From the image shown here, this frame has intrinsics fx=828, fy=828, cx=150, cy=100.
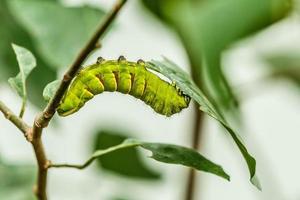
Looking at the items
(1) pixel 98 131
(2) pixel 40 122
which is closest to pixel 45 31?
(1) pixel 98 131

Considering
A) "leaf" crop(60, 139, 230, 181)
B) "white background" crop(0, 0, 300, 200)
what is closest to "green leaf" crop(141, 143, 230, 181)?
"leaf" crop(60, 139, 230, 181)

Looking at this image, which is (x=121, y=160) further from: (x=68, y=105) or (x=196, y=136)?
(x=68, y=105)

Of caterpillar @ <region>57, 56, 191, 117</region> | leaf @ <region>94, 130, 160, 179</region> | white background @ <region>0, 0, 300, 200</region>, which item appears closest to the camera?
caterpillar @ <region>57, 56, 191, 117</region>

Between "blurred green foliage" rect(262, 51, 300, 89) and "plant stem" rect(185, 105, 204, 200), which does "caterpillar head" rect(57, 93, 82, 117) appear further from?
"blurred green foliage" rect(262, 51, 300, 89)

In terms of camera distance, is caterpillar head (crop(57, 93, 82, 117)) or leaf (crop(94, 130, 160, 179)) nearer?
caterpillar head (crop(57, 93, 82, 117))

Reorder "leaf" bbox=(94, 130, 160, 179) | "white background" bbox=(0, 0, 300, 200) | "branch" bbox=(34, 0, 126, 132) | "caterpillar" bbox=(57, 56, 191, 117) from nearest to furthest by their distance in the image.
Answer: "branch" bbox=(34, 0, 126, 132), "caterpillar" bbox=(57, 56, 191, 117), "leaf" bbox=(94, 130, 160, 179), "white background" bbox=(0, 0, 300, 200)

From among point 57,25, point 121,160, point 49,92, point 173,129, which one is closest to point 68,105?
point 49,92
